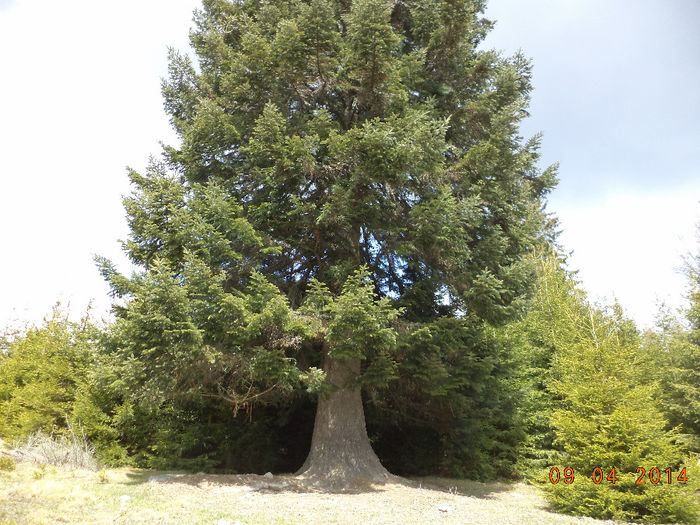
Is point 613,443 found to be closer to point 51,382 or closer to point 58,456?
point 58,456

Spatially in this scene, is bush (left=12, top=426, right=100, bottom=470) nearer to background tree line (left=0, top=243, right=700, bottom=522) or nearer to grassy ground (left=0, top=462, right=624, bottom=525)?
grassy ground (left=0, top=462, right=624, bottom=525)

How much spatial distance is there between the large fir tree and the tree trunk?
0.05 meters

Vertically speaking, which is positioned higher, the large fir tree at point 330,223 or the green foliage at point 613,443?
the large fir tree at point 330,223

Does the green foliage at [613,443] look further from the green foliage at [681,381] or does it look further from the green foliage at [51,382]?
the green foliage at [51,382]

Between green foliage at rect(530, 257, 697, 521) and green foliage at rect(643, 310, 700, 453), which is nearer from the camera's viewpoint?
green foliage at rect(530, 257, 697, 521)

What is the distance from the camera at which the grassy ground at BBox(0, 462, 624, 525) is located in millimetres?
5352

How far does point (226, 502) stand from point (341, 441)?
10.7 feet

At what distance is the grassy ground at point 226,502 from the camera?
5.35 m

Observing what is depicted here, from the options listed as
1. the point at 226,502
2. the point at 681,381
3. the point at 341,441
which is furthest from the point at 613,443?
the point at 681,381

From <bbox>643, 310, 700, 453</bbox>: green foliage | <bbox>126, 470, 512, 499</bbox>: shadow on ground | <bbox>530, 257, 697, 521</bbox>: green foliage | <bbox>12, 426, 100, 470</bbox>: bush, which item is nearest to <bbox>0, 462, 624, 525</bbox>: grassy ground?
<bbox>126, 470, 512, 499</bbox>: shadow on ground

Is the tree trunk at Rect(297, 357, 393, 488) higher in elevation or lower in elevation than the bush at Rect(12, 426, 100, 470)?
higher

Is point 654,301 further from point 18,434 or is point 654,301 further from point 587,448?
point 18,434

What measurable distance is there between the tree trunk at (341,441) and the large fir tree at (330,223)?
5 cm

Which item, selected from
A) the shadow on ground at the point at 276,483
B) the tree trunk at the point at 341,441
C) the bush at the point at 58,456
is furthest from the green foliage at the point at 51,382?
the tree trunk at the point at 341,441
